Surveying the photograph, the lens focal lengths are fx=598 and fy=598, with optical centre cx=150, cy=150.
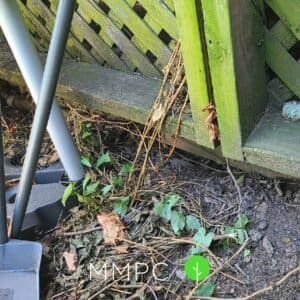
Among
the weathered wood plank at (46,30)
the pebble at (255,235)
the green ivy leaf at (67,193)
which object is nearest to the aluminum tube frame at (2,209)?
the green ivy leaf at (67,193)

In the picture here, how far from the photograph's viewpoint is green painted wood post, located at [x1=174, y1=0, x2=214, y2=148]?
1.39m

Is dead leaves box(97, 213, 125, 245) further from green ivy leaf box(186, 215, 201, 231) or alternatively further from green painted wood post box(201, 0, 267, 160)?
green painted wood post box(201, 0, 267, 160)

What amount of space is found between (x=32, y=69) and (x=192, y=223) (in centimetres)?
63

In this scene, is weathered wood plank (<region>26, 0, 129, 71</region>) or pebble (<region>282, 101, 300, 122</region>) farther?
weathered wood plank (<region>26, 0, 129, 71</region>)

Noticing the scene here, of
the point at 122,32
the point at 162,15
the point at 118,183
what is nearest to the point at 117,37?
the point at 122,32

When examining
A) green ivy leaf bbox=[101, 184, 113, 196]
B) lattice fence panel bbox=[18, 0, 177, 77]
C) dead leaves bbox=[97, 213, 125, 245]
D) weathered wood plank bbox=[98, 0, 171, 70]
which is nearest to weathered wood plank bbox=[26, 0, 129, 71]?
lattice fence panel bbox=[18, 0, 177, 77]

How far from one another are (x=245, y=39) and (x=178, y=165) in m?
0.54

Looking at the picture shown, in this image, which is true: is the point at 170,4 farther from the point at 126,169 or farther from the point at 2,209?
the point at 2,209

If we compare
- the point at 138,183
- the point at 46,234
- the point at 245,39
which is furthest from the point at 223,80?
the point at 46,234

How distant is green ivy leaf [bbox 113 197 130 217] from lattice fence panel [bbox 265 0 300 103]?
0.53 meters

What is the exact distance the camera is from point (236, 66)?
1417 mm

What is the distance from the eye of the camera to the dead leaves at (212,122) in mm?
1525

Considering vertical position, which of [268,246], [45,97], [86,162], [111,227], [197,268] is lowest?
[268,246]

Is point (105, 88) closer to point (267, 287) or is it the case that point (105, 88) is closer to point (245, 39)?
point (245, 39)
